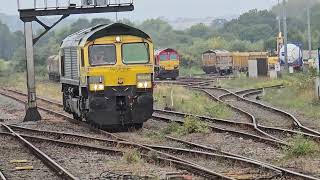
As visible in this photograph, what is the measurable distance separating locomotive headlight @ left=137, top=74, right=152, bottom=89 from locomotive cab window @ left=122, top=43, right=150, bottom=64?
0.42 metres

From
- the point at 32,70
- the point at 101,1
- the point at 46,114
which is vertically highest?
the point at 101,1

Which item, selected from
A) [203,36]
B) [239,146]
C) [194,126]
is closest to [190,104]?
[194,126]

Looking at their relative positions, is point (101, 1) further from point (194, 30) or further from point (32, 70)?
point (194, 30)

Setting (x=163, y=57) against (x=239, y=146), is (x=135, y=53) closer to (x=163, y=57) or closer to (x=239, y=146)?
(x=239, y=146)

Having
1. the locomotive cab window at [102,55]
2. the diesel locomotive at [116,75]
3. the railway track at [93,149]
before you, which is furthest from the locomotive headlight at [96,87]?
the railway track at [93,149]

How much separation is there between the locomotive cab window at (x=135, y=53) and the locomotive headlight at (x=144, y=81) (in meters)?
0.42

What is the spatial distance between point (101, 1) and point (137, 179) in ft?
45.0

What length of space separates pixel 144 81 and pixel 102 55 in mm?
1431

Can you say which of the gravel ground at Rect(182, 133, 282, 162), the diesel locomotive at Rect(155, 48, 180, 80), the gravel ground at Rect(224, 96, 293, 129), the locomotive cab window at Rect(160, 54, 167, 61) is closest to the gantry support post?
the gravel ground at Rect(182, 133, 282, 162)

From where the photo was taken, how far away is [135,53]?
19078 millimetres

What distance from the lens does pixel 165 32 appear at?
463ft

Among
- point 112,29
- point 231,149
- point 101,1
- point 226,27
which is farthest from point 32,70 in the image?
point 226,27

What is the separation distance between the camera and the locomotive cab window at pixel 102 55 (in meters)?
18.8

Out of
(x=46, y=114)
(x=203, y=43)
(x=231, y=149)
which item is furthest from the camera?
(x=203, y=43)
